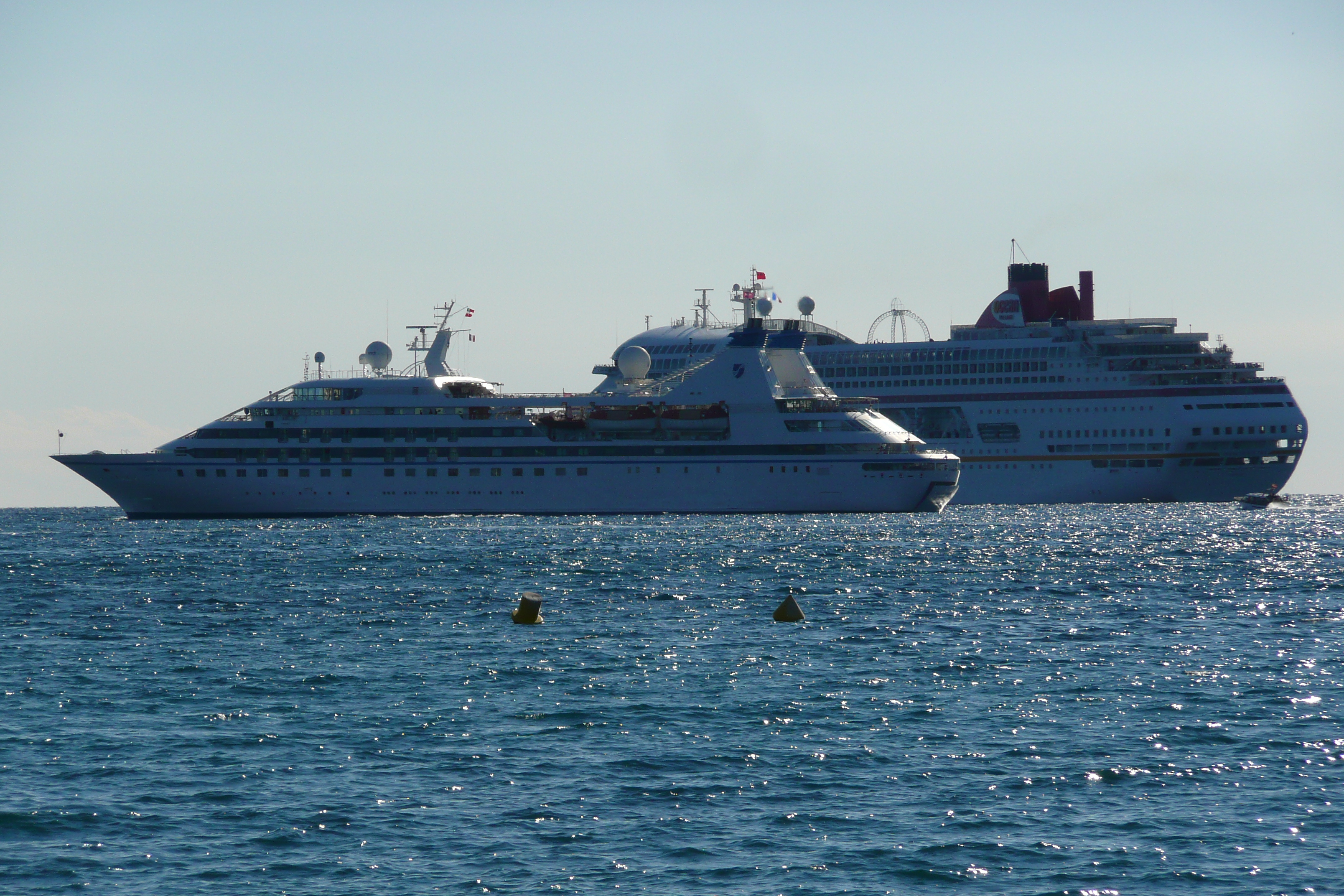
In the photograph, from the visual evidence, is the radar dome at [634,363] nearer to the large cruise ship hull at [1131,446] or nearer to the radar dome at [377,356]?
the radar dome at [377,356]

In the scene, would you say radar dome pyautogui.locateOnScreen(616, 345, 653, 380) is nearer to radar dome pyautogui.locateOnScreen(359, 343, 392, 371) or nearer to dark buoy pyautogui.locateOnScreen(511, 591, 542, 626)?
radar dome pyautogui.locateOnScreen(359, 343, 392, 371)

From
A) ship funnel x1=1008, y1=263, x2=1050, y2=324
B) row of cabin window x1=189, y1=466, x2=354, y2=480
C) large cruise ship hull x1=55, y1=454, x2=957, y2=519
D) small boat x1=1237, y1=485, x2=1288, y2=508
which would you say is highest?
ship funnel x1=1008, y1=263, x2=1050, y2=324

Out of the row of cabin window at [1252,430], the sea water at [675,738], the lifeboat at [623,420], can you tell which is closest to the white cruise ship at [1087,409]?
the row of cabin window at [1252,430]

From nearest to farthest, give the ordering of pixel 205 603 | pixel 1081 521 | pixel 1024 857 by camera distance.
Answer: pixel 1024 857, pixel 205 603, pixel 1081 521

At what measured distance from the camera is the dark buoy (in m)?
34.6

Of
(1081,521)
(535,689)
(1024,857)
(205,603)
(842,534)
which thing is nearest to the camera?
(1024,857)

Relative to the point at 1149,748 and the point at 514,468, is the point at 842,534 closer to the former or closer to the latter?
the point at 514,468

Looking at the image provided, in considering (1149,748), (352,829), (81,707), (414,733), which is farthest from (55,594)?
(1149,748)

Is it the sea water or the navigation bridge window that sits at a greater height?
the navigation bridge window

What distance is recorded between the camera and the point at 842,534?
70.9m

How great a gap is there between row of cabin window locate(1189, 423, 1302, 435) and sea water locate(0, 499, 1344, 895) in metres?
64.3

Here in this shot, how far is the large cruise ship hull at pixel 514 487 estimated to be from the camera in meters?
86.1

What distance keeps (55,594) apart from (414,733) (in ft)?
84.6

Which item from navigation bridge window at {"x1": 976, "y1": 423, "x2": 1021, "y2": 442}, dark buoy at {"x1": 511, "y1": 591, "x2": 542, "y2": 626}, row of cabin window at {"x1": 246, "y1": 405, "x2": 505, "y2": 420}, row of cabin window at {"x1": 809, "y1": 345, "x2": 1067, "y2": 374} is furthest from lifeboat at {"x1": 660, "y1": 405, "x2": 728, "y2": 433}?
dark buoy at {"x1": 511, "y1": 591, "x2": 542, "y2": 626}
